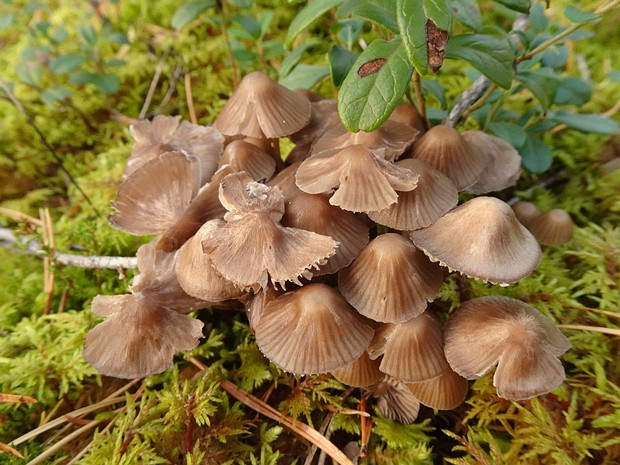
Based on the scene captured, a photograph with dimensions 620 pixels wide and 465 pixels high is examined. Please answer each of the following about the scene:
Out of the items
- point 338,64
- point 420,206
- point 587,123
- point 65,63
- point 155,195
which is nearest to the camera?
point 420,206

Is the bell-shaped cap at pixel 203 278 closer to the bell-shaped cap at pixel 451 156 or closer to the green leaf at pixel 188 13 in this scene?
the bell-shaped cap at pixel 451 156

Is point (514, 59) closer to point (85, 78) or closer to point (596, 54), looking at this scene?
point (596, 54)

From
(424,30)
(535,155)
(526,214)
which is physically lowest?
(526,214)

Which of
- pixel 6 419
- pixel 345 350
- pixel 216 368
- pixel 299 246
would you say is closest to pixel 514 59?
pixel 299 246

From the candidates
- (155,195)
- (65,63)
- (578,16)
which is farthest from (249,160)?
(65,63)

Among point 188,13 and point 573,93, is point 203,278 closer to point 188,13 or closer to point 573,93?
point 188,13

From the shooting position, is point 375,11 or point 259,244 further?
point 375,11

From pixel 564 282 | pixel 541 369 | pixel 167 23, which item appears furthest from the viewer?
pixel 167 23
